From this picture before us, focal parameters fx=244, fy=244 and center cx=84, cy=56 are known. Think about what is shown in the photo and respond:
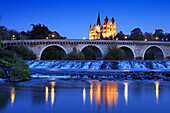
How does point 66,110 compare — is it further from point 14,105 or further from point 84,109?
point 14,105

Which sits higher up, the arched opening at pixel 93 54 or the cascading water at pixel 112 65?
the arched opening at pixel 93 54

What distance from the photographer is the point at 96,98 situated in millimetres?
10609

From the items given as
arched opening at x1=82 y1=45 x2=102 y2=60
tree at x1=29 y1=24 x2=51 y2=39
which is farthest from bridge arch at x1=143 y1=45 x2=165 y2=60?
tree at x1=29 y1=24 x2=51 y2=39

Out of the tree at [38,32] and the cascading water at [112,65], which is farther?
the tree at [38,32]

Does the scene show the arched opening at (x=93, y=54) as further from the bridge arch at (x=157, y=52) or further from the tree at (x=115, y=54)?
the bridge arch at (x=157, y=52)

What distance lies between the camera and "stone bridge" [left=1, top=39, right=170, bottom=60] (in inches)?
2074

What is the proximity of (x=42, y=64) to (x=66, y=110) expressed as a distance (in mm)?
27105

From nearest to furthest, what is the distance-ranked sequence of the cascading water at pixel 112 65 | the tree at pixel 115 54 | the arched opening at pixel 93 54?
the cascading water at pixel 112 65
the tree at pixel 115 54
the arched opening at pixel 93 54

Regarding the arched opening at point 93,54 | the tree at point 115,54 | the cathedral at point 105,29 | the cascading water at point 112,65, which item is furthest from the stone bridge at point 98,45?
the cathedral at point 105,29

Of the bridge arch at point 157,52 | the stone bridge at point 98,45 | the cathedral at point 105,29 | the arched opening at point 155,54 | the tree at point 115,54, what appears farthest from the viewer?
the cathedral at point 105,29

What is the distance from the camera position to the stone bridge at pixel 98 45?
52.7 m

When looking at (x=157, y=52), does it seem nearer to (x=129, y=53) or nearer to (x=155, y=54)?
(x=155, y=54)

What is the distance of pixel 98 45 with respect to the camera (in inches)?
2280

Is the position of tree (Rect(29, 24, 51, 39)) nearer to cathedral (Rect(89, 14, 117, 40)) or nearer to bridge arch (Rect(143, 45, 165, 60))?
bridge arch (Rect(143, 45, 165, 60))
